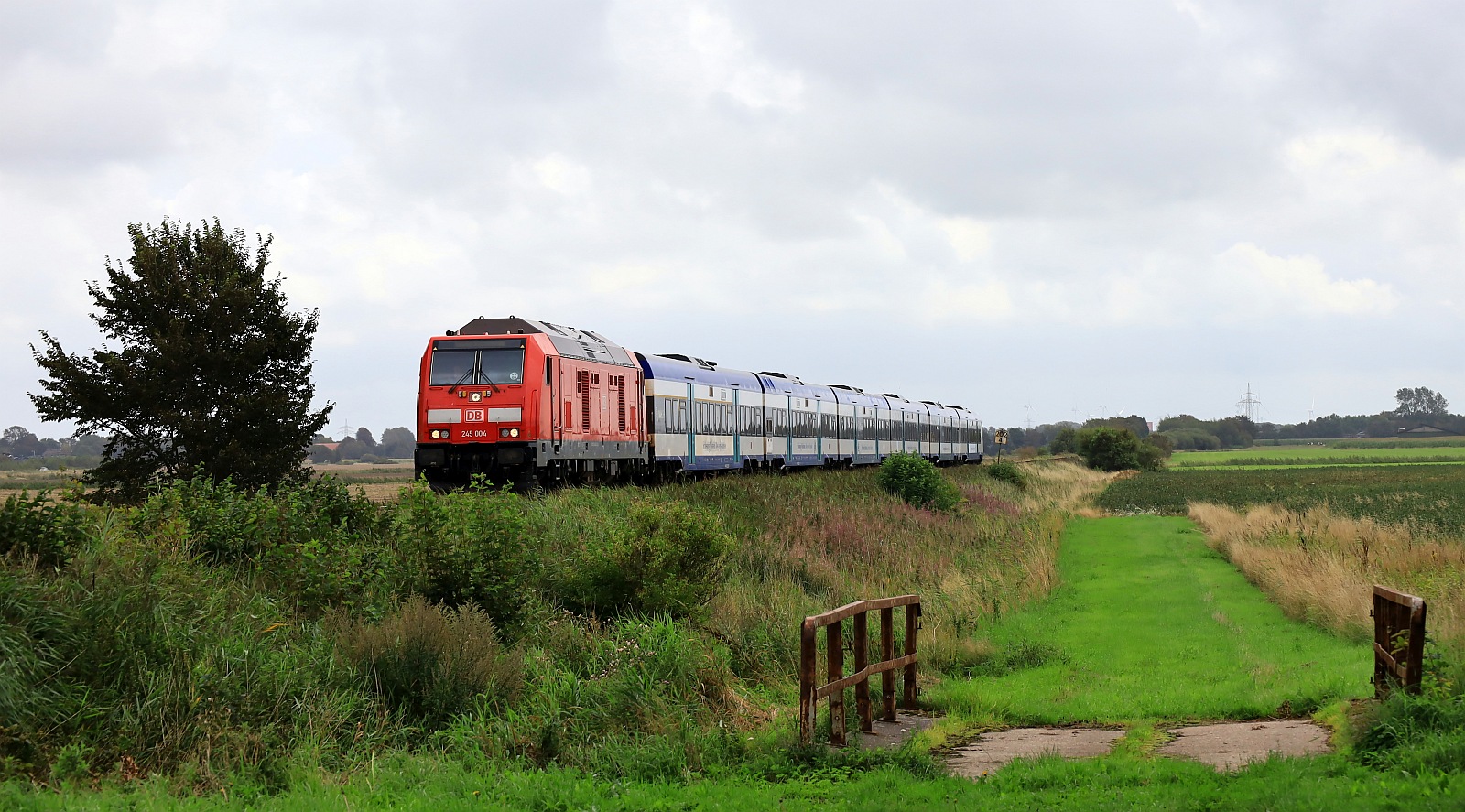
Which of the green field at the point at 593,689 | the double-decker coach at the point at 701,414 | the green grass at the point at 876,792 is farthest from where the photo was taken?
the double-decker coach at the point at 701,414

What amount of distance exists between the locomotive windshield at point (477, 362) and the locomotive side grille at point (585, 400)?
8.54ft

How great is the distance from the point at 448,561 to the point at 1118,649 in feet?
32.3

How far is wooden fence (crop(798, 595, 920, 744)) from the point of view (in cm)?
1080

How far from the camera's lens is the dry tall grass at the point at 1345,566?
18.5 m

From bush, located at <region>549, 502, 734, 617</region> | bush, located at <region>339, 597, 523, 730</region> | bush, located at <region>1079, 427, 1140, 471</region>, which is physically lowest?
bush, located at <region>339, 597, 523, 730</region>

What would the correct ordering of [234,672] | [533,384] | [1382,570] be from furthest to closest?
[533,384] → [1382,570] → [234,672]

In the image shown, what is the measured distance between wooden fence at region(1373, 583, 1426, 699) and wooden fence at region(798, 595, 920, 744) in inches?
173

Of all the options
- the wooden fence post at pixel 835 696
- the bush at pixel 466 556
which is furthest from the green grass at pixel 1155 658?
the bush at pixel 466 556

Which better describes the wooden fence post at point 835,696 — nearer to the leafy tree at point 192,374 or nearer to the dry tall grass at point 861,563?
the dry tall grass at point 861,563

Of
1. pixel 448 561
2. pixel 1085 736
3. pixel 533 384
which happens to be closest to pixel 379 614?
pixel 448 561

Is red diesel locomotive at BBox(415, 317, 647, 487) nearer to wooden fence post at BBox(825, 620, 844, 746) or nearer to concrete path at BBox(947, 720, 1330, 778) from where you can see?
concrete path at BBox(947, 720, 1330, 778)

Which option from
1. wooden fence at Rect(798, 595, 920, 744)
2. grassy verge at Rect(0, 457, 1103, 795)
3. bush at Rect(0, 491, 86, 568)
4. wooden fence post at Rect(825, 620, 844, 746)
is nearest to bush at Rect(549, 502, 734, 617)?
grassy verge at Rect(0, 457, 1103, 795)

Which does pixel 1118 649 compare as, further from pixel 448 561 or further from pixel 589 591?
pixel 448 561

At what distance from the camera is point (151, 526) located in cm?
1605
